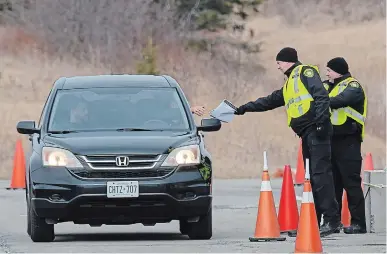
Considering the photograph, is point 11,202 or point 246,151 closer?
point 11,202

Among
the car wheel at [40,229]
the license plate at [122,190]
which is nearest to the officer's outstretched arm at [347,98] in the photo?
the license plate at [122,190]

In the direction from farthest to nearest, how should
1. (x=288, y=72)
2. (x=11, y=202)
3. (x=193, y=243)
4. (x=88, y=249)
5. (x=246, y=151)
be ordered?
1. (x=246, y=151)
2. (x=11, y=202)
3. (x=288, y=72)
4. (x=193, y=243)
5. (x=88, y=249)

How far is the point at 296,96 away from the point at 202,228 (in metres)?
1.64

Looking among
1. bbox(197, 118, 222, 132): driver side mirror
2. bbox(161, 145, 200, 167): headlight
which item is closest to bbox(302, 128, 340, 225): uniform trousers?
bbox(197, 118, 222, 132): driver side mirror

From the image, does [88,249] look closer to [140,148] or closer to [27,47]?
[140,148]

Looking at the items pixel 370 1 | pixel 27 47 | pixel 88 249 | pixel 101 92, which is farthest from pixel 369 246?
pixel 370 1

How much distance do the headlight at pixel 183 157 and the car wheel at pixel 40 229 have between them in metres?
1.32

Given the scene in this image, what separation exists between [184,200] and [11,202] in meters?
7.64

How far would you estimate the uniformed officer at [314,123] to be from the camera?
548 inches

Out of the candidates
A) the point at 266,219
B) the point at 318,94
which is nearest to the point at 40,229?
the point at 266,219

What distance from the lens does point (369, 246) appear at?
501 inches

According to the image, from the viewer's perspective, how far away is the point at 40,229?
1343 centimetres

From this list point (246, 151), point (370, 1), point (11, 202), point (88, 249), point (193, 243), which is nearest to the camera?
point (88, 249)

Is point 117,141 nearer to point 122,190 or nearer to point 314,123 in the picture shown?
point 122,190
